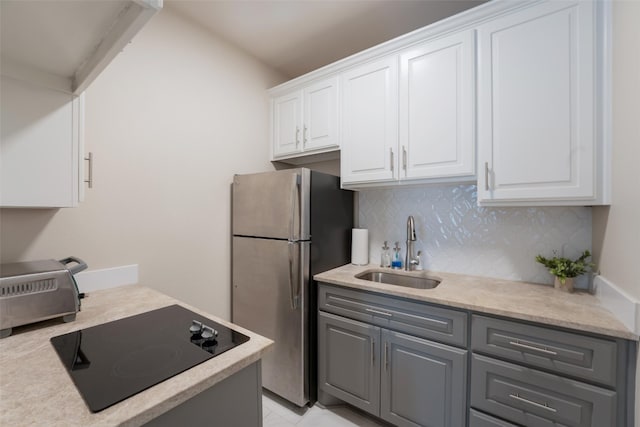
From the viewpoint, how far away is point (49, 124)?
107cm

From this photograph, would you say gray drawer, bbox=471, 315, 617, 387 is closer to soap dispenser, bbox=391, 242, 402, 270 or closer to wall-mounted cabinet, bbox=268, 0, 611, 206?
wall-mounted cabinet, bbox=268, 0, 611, 206

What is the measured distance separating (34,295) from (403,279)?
1.97 m

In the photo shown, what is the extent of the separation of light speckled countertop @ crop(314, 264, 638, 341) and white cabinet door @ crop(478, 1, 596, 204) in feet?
1.68

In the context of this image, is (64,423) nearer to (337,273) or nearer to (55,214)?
(55,214)

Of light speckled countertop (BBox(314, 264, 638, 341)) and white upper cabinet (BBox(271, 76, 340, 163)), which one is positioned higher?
white upper cabinet (BBox(271, 76, 340, 163))

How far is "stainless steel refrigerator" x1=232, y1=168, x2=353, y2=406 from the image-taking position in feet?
5.91

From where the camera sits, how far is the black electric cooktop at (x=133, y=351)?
2.21ft

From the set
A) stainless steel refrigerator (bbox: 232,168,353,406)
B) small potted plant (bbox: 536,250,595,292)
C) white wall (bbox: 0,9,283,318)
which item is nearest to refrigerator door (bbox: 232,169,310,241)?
stainless steel refrigerator (bbox: 232,168,353,406)

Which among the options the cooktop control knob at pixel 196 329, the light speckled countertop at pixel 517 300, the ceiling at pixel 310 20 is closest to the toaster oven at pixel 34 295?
the cooktop control knob at pixel 196 329

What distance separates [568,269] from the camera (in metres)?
1.48

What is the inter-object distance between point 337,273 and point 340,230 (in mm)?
378

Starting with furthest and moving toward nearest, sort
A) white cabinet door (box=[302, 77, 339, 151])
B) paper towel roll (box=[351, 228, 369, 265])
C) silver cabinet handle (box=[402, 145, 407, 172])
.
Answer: paper towel roll (box=[351, 228, 369, 265])
white cabinet door (box=[302, 77, 339, 151])
silver cabinet handle (box=[402, 145, 407, 172])

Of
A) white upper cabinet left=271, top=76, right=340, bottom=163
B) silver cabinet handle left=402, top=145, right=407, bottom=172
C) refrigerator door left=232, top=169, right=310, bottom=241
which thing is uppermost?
white upper cabinet left=271, top=76, right=340, bottom=163

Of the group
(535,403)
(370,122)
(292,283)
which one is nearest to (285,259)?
(292,283)
